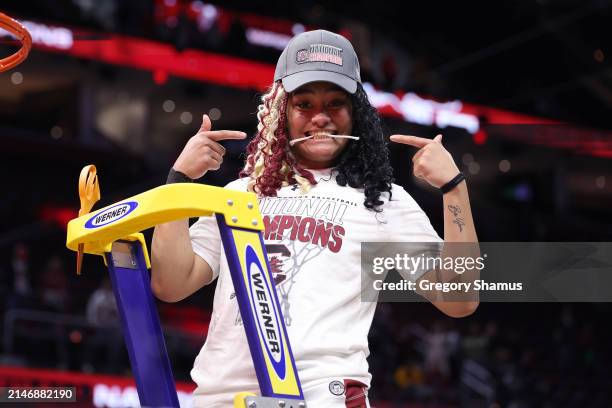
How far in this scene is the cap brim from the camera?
2420mm

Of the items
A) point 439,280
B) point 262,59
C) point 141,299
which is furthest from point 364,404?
point 262,59

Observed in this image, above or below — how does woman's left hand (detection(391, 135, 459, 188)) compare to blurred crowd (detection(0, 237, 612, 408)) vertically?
below

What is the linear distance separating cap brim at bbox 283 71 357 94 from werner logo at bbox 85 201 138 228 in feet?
2.08

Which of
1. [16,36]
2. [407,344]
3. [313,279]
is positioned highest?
[407,344]

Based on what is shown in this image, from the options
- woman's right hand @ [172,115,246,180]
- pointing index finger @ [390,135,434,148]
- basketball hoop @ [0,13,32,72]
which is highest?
basketball hoop @ [0,13,32,72]

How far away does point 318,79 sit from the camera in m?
2.42

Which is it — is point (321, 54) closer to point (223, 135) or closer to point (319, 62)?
point (319, 62)

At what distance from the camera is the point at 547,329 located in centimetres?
1705

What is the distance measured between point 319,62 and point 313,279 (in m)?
0.56

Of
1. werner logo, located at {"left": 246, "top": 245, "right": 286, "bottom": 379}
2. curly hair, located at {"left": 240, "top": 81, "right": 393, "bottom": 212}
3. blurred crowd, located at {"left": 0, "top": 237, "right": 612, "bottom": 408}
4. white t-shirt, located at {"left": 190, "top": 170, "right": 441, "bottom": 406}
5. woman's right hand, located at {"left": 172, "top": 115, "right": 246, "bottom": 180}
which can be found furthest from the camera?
blurred crowd, located at {"left": 0, "top": 237, "right": 612, "bottom": 408}

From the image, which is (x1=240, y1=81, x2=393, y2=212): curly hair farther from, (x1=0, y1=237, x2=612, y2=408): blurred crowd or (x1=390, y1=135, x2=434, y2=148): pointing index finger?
(x1=0, y1=237, x2=612, y2=408): blurred crowd

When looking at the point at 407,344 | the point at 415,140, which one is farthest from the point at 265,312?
the point at 407,344

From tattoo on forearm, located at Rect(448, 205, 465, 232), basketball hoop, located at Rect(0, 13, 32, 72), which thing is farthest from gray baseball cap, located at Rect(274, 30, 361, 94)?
basketball hoop, located at Rect(0, 13, 32, 72)

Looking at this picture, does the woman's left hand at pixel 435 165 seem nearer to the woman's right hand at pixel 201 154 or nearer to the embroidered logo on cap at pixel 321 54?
the embroidered logo on cap at pixel 321 54
